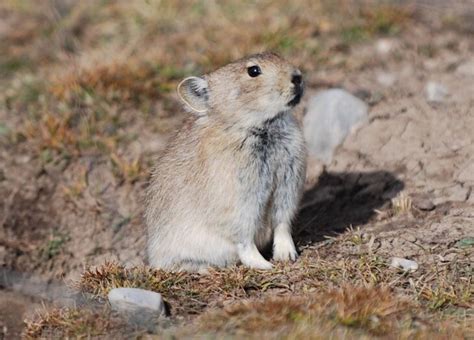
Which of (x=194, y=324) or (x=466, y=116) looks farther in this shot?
(x=466, y=116)

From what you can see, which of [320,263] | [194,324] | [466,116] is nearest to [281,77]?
[320,263]

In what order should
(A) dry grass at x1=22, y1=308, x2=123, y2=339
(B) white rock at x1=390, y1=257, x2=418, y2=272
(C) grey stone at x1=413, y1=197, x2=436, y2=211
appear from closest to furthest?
(A) dry grass at x1=22, y1=308, x2=123, y2=339, (B) white rock at x1=390, y1=257, x2=418, y2=272, (C) grey stone at x1=413, y1=197, x2=436, y2=211

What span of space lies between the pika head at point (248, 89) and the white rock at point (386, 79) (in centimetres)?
317

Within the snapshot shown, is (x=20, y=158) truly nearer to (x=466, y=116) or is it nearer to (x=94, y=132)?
(x=94, y=132)

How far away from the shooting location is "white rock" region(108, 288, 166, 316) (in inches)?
233

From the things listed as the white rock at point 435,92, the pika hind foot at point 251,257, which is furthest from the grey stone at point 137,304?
the white rock at point 435,92

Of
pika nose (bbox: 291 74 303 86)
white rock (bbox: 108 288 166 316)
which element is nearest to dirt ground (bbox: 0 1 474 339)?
white rock (bbox: 108 288 166 316)

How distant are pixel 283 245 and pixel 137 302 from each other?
1487 millimetres

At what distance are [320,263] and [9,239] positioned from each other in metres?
3.67

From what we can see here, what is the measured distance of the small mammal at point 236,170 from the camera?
22.2 ft

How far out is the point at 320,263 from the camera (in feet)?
21.6

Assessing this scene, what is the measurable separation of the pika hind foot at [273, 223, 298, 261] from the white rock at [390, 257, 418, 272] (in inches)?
31.8

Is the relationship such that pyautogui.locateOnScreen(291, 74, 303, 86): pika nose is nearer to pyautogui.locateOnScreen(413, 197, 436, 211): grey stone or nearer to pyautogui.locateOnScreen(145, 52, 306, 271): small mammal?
pyautogui.locateOnScreen(145, 52, 306, 271): small mammal

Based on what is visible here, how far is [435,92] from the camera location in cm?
923
